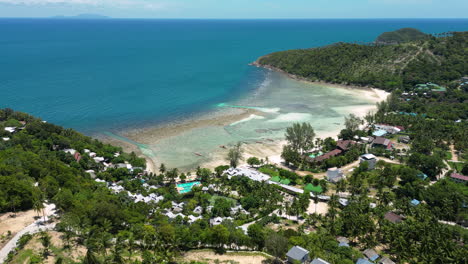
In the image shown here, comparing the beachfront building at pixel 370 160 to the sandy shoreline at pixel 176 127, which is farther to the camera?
the sandy shoreline at pixel 176 127

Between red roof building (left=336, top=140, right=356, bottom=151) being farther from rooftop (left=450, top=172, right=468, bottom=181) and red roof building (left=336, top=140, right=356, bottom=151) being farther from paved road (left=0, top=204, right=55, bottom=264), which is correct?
paved road (left=0, top=204, right=55, bottom=264)

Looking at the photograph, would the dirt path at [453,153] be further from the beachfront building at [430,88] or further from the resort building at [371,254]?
the beachfront building at [430,88]

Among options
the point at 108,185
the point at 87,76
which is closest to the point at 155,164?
the point at 108,185

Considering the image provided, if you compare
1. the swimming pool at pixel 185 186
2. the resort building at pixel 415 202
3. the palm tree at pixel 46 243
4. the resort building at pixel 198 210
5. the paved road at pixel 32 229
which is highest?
the palm tree at pixel 46 243

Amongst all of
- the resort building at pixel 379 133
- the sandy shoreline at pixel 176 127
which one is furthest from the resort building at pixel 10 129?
the resort building at pixel 379 133

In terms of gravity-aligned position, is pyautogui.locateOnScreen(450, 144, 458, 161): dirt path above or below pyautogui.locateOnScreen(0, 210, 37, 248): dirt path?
below

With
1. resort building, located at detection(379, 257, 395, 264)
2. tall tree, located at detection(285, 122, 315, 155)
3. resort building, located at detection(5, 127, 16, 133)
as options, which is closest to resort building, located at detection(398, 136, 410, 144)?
tall tree, located at detection(285, 122, 315, 155)

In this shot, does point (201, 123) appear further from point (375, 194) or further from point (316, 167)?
point (375, 194)
